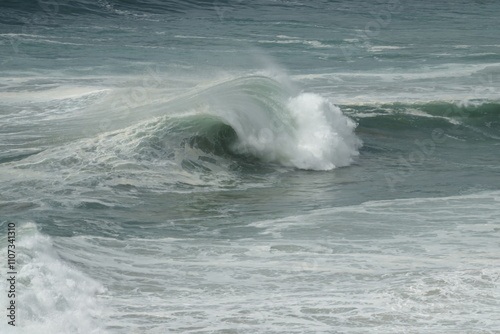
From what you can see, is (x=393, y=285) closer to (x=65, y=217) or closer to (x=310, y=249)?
(x=310, y=249)

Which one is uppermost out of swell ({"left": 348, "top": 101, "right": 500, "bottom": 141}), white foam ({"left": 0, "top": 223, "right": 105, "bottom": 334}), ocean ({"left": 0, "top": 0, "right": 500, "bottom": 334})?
swell ({"left": 348, "top": 101, "right": 500, "bottom": 141})

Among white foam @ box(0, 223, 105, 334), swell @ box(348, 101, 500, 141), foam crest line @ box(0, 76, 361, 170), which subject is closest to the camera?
white foam @ box(0, 223, 105, 334)

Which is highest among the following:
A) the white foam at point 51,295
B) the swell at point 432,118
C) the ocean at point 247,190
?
the swell at point 432,118

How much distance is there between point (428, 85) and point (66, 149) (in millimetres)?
8834

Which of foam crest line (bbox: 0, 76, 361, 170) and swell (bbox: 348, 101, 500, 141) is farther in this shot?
swell (bbox: 348, 101, 500, 141)

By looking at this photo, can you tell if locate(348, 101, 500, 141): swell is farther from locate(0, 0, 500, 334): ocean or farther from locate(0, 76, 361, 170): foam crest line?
locate(0, 76, 361, 170): foam crest line

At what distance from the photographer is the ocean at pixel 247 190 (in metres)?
6.52

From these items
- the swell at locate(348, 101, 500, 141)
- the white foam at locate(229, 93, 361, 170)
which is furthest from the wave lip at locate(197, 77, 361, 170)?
the swell at locate(348, 101, 500, 141)

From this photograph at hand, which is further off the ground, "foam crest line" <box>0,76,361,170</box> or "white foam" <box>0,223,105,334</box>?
"foam crest line" <box>0,76,361,170</box>

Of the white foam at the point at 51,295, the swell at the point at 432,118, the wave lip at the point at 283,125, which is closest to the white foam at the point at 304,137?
the wave lip at the point at 283,125

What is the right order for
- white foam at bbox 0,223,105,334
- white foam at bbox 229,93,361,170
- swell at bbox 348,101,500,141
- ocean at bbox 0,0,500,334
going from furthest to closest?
swell at bbox 348,101,500,141, white foam at bbox 229,93,361,170, ocean at bbox 0,0,500,334, white foam at bbox 0,223,105,334

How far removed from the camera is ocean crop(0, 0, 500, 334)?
6516 millimetres

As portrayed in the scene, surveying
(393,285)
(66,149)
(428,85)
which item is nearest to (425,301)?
(393,285)

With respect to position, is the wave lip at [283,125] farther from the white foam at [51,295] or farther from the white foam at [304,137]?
the white foam at [51,295]
